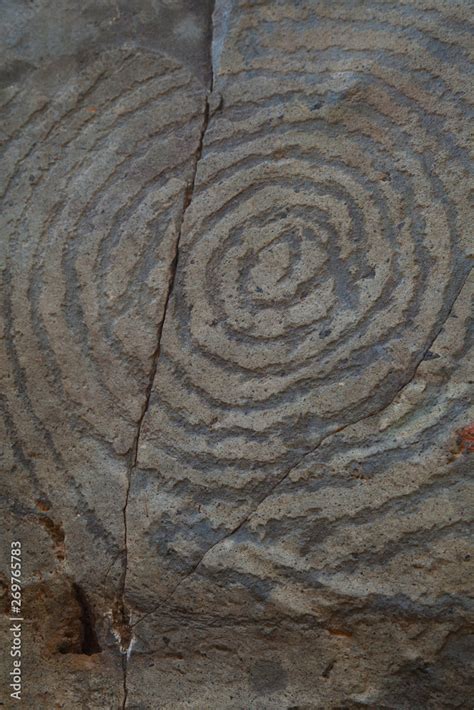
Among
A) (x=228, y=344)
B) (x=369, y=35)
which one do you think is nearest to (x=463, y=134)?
(x=369, y=35)

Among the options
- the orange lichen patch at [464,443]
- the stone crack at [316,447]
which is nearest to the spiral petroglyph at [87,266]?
the stone crack at [316,447]

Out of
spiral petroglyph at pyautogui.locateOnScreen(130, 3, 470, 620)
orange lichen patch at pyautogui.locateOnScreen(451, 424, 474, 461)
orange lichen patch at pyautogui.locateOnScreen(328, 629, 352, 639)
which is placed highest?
spiral petroglyph at pyautogui.locateOnScreen(130, 3, 470, 620)

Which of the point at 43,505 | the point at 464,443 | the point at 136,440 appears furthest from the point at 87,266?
the point at 464,443

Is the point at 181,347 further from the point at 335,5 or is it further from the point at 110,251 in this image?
the point at 335,5

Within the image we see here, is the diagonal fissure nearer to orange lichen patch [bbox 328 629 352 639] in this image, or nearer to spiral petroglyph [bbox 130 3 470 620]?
spiral petroglyph [bbox 130 3 470 620]

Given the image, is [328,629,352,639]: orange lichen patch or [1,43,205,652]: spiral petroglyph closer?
[328,629,352,639]: orange lichen patch

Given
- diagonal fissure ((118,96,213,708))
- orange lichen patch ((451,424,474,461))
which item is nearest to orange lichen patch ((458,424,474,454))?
orange lichen patch ((451,424,474,461))

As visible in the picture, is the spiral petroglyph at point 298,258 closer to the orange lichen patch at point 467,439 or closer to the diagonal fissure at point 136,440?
the diagonal fissure at point 136,440
